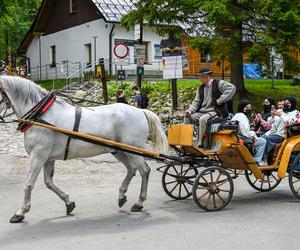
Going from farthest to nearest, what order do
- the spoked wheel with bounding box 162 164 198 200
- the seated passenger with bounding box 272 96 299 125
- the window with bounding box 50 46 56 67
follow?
the window with bounding box 50 46 56 67, the seated passenger with bounding box 272 96 299 125, the spoked wheel with bounding box 162 164 198 200

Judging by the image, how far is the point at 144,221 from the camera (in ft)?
25.5

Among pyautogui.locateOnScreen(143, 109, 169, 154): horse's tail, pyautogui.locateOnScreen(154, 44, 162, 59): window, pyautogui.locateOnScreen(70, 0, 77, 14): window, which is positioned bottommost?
pyautogui.locateOnScreen(143, 109, 169, 154): horse's tail

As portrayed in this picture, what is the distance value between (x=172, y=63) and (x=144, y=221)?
8.46 metres

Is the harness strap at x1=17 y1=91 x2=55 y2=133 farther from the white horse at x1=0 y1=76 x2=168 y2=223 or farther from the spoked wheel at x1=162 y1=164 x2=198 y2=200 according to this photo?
the spoked wheel at x1=162 y1=164 x2=198 y2=200

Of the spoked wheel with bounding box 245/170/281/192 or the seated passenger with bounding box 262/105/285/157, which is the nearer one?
the seated passenger with bounding box 262/105/285/157

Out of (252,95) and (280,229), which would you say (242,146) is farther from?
(252,95)

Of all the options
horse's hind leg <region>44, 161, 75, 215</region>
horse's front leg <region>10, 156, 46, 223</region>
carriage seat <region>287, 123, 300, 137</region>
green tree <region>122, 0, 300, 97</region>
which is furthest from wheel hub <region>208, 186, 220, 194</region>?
green tree <region>122, 0, 300, 97</region>

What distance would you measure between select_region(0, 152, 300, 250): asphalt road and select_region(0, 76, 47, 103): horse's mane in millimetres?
1766

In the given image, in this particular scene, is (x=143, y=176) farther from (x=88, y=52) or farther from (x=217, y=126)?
(x=88, y=52)

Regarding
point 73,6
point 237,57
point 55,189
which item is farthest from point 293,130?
point 73,6

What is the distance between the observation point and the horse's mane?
25.5 feet

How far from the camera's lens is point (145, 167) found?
8547mm

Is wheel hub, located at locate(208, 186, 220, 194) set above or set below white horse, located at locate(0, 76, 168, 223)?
below

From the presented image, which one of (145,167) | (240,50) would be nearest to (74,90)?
(240,50)
